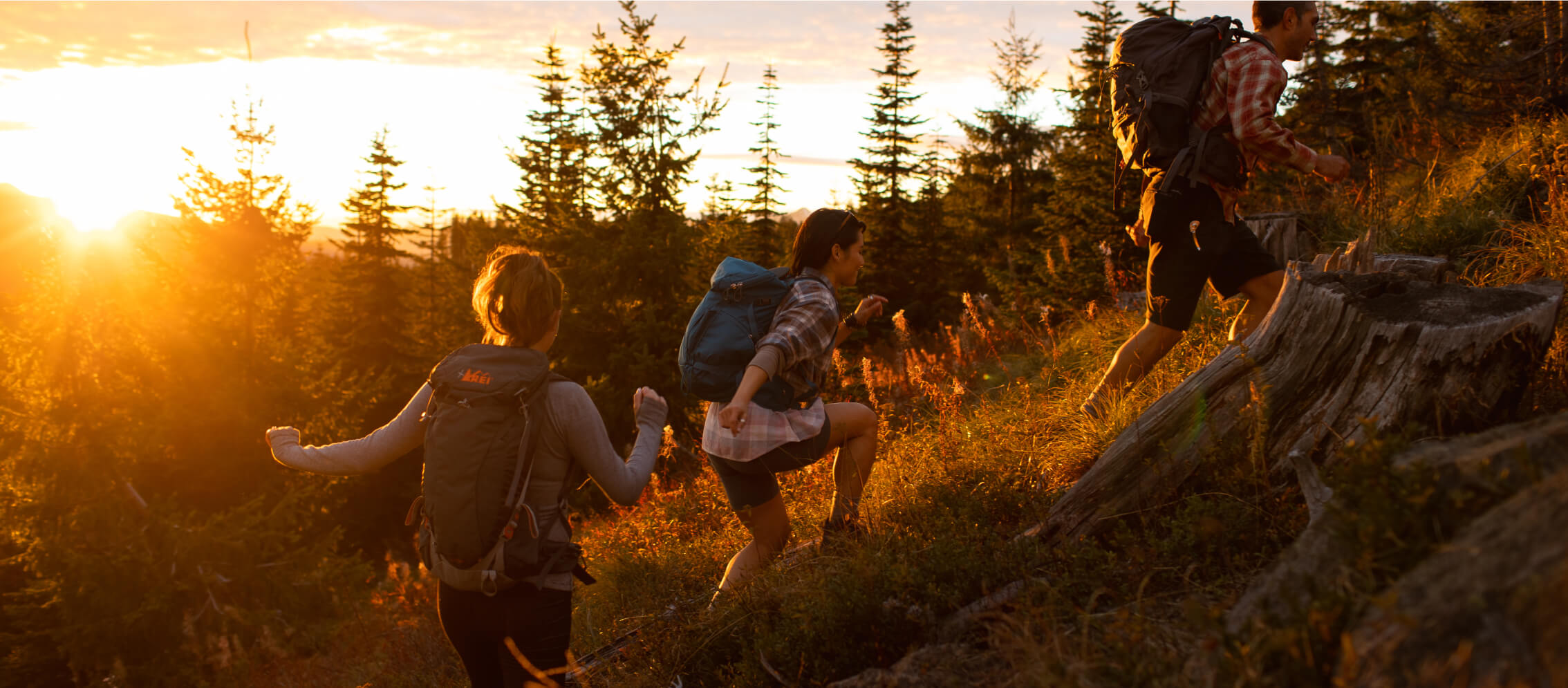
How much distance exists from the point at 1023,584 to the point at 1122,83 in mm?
2482

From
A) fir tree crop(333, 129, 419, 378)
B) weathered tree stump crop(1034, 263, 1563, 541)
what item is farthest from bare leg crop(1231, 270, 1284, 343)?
fir tree crop(333, 129, 419, 378)

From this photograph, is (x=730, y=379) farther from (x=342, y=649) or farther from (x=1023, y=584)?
(x=342, y=649)

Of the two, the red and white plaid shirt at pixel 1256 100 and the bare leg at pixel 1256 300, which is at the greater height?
the red and white plaid shirt at pixel 1256 100

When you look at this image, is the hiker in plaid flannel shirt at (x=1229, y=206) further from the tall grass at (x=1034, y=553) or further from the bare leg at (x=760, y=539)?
the bare leg at (x=760, y=539)

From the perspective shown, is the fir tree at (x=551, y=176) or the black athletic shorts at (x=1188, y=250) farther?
the fir tree at (x=551, y=176)

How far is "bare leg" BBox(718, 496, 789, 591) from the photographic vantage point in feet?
11.5

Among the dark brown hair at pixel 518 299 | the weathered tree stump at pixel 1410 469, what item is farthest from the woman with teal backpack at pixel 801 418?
the weathered tree stump at pixel 1410 469

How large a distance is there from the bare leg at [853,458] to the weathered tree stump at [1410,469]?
1.83 metres

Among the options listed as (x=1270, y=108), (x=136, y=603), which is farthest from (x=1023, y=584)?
(x=136, y=603)

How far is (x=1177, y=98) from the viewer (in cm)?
358

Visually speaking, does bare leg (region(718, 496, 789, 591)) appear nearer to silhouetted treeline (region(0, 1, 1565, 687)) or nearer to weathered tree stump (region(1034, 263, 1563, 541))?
weathered tree stump (region(1034, 263, 1563, 541))

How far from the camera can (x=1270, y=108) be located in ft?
11.3

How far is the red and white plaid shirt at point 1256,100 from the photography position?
342 centimetres

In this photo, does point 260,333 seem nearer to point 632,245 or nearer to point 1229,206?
point 632,245
